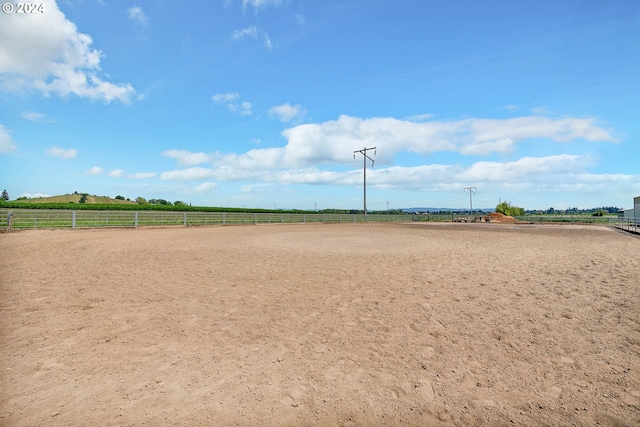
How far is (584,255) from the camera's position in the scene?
1106 centimetres

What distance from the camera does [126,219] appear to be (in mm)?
23891

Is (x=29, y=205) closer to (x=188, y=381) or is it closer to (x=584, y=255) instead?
(x=188, y=381)

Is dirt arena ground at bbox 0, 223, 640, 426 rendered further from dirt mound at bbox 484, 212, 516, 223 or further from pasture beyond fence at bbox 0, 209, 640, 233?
dirt mound at bbox 484, 212, 516, 223

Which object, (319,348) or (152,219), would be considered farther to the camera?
(152,219)

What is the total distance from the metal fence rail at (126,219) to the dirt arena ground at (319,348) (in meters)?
15.3

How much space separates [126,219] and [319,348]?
25.0m

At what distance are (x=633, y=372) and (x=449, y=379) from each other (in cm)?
210

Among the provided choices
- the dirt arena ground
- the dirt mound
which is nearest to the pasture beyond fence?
the dirt mound

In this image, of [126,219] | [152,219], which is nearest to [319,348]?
[126,219]

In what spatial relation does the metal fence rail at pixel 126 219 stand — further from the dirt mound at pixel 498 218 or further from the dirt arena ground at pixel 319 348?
the dirt mound at pixel 498 218

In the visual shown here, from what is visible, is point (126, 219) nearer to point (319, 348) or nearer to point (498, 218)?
point (319, 348)

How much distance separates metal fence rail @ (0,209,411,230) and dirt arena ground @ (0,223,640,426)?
15273 millimetres

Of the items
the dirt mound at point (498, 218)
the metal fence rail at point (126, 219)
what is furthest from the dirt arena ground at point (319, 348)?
the dirt mound at point (498, 218)

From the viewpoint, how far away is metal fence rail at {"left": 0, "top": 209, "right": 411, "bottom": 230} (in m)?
19.4
